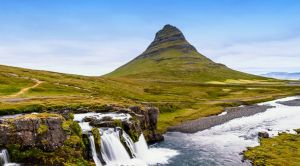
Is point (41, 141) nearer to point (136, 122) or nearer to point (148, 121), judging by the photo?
point (136, 122)

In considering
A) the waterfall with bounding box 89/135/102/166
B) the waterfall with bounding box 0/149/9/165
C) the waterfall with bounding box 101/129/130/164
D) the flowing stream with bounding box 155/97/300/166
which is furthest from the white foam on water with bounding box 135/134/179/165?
the waterfall with bounding box 0/149/9/165

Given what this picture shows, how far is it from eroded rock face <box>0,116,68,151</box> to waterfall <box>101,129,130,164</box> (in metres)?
10.3

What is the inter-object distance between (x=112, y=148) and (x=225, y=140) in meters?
38.0

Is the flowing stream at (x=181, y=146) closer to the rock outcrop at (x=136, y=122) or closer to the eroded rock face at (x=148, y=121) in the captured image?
the rock outcrop at (x=136, y=122)

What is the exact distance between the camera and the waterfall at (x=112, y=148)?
68000 mm

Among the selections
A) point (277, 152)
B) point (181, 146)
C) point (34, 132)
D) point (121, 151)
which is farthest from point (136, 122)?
point (277, 152)

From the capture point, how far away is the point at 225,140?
94625mm

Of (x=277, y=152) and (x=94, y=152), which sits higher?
(x=94, y=152)

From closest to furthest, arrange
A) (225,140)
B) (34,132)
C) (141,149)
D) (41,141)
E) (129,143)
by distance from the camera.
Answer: (34,132) → (41,141) → (129,143) → (141,149) → (225,140)

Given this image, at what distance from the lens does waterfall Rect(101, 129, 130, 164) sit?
68000 millimetres

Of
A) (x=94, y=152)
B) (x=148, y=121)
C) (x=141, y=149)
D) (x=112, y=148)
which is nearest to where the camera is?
(x=94, y=152)

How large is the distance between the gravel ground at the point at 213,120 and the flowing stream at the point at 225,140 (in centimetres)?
335

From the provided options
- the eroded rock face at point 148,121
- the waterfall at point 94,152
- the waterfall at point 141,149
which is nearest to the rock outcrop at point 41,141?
the waterfall at point 94,152

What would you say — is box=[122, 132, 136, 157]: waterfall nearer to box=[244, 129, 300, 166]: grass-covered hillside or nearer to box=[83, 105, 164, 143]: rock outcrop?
box=[83, 105, 164, 143]: rock outcrop
